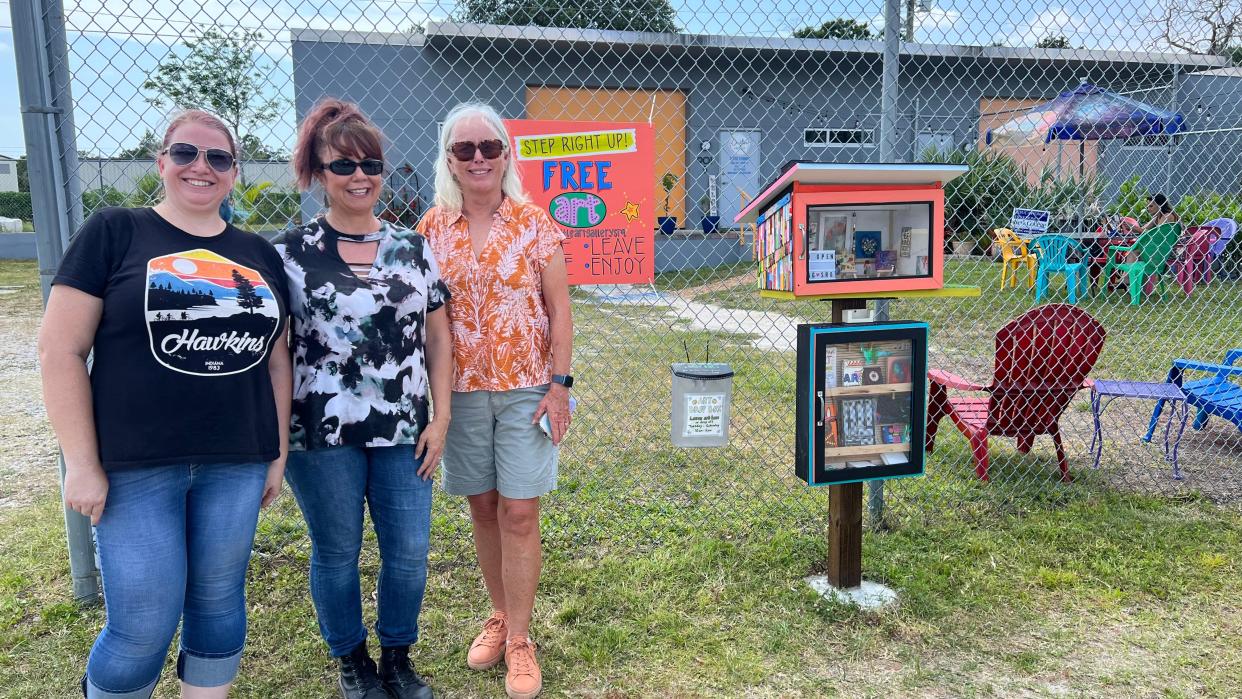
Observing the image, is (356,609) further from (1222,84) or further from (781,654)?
(1222,84)

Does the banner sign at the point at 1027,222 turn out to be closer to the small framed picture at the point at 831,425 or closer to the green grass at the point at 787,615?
the green grass at the point at 787,615

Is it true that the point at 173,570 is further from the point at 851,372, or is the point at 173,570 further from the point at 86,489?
the point at 851,372

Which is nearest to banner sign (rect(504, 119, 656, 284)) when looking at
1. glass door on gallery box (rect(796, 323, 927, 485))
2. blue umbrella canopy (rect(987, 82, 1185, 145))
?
glass door on gallery box (rect(796, 323, 927, 485))

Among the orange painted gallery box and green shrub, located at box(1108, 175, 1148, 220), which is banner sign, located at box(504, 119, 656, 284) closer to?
the orange painted gallery box

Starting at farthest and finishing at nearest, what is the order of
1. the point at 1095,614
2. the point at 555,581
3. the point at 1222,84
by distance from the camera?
the point at 1222,84 < the point at 555,581 < the point at 1095,614

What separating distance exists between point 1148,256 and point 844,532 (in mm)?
7937

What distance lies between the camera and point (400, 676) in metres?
2.36

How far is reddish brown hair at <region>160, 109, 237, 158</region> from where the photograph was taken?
1853 mm

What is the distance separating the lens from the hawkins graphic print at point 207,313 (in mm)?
1722

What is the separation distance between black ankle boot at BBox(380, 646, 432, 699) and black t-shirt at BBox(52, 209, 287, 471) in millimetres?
857

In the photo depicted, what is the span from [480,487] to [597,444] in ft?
7.42

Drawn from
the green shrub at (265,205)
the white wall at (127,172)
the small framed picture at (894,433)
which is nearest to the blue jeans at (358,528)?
the white wall at (127,172)

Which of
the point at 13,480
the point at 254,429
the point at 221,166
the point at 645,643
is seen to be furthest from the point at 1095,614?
the point at 13,480

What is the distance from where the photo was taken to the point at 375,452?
7.13 ft
